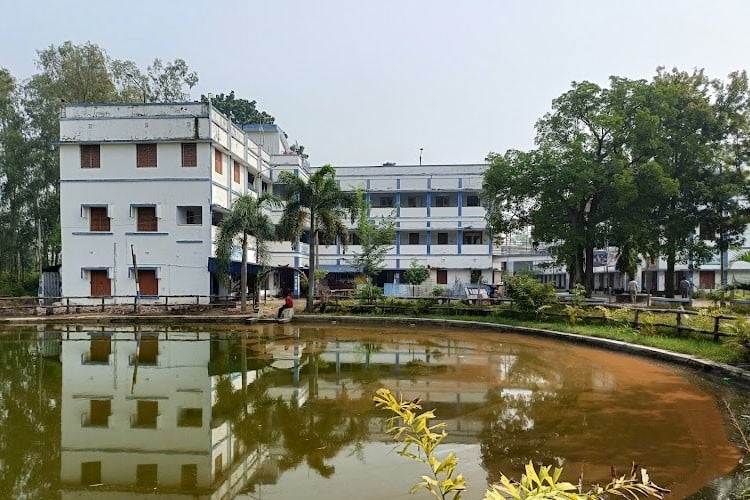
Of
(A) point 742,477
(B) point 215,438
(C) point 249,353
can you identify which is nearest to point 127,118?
(C) point 249,353

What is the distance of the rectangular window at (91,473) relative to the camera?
19.2 ft

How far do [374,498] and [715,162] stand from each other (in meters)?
25.0

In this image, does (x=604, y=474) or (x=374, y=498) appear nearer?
(x=374, y=498)

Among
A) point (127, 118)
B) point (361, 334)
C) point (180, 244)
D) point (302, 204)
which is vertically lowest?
point (361, 334)

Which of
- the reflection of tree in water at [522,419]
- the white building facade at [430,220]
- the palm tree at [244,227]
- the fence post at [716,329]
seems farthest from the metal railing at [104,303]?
the fence post at [716,329]

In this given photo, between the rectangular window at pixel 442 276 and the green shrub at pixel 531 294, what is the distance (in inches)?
652

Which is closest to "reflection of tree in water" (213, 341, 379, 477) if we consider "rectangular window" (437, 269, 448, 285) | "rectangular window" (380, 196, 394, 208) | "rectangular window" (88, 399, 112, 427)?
"rectangular window" (88, 399, 112, 427)

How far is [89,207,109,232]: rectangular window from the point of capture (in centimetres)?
2892

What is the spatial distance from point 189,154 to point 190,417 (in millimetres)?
22394

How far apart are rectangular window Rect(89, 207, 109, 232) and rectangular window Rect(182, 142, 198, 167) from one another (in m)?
5.31

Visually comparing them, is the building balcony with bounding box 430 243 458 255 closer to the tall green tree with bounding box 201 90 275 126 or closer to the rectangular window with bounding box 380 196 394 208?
the rectangular window with bounding box 380 196 394 208

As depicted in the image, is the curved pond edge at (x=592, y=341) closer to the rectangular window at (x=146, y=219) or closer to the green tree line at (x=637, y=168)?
the green tree line at (x=637, y=168)

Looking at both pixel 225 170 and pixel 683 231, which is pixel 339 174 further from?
pixel 683 231

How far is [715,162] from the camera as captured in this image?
79.0 feet
